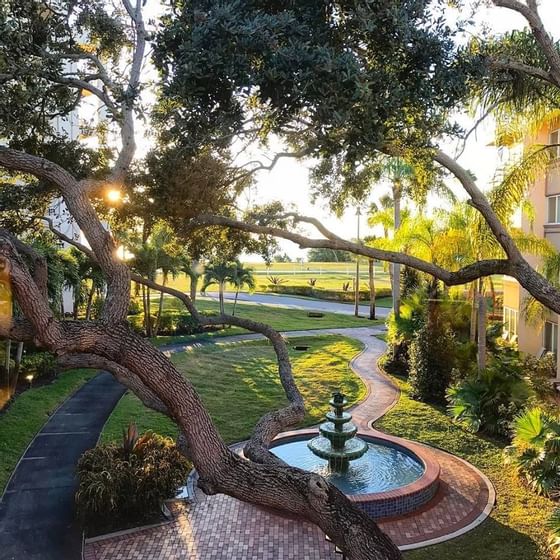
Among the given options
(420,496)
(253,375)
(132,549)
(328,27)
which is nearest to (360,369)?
(253,375)

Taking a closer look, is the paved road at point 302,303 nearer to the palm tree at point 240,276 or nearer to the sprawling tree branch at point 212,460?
the palm tree at point 240,276

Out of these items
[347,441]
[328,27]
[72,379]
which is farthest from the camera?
[72,379]

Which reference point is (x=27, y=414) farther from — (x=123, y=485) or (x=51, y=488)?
(x=123, y=485)

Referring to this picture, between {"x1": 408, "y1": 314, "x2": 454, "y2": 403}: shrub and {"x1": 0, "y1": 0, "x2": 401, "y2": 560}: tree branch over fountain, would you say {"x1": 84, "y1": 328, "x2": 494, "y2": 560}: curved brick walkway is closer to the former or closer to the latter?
{"x1": 0, "y1": 0, "x2": 401, "y2": 560}: tree branch over fountain

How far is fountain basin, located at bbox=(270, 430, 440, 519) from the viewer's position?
1050 cm

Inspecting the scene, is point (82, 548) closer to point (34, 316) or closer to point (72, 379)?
point (34, 316)

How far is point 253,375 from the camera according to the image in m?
22.5

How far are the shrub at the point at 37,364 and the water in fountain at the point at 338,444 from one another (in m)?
11.1

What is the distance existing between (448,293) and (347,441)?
1066cm

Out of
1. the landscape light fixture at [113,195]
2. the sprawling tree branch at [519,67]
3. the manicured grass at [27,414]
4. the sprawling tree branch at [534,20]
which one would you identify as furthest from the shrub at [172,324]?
the sprawling tree branch at [534,20]

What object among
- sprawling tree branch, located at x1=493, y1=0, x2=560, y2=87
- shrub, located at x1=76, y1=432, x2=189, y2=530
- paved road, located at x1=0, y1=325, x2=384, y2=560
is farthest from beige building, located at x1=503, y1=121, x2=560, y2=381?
paved road, located at x1=0, y1=325, x2=384, y2=560

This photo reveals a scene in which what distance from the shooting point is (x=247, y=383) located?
21.1 meters

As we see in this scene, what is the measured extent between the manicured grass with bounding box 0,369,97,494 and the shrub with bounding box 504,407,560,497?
10.3 metres

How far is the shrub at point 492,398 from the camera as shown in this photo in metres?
14.6
